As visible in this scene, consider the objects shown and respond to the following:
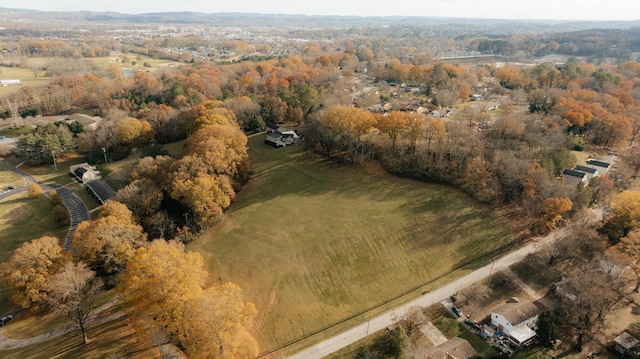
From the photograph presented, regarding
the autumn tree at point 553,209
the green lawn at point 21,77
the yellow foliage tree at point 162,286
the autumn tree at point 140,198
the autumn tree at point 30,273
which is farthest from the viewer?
the green lawn at point 21,77

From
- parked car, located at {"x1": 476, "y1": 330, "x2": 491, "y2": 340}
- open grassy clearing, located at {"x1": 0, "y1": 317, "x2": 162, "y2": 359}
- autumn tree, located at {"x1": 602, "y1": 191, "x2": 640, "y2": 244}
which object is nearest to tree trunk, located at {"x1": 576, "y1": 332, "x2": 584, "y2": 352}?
parked car, located at {"x1": 476, "y1": 330, "x2": 491, "y2": 340}

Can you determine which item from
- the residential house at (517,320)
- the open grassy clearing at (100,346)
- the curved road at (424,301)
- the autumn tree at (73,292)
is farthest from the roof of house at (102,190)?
the residential house at (517,320)

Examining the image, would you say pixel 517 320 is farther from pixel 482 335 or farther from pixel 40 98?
pixel 40 98

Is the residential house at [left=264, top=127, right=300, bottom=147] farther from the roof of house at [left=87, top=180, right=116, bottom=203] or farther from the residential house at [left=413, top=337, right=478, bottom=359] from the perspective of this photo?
the residential house at [left=413, top=337, right=478, bottom=359]

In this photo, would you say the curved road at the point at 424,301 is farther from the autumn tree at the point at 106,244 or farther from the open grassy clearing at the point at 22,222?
the open grassy clearing at the point at 22,222

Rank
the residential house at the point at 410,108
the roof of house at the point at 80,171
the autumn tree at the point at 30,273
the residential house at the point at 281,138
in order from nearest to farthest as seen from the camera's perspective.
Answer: the autumn tree at the point at 30,273
the roof of house at the point at 80,171
the residential house at the point at 281,138
the residential house at the point at 410,108

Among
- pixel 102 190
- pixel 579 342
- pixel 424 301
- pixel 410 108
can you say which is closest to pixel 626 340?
pixel 579 342

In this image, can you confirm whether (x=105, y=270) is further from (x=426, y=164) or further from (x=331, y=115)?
(x=426, y=164)
